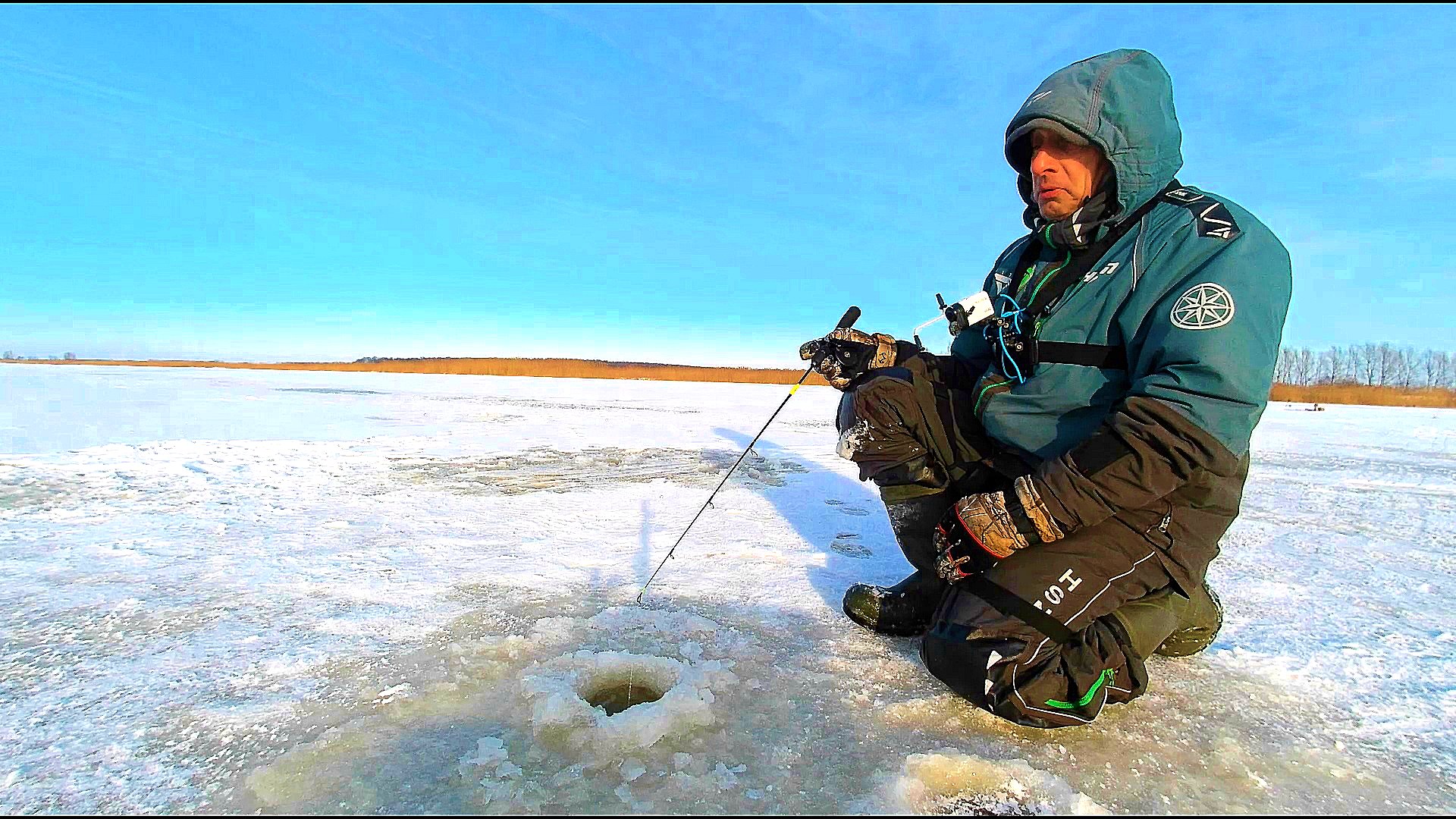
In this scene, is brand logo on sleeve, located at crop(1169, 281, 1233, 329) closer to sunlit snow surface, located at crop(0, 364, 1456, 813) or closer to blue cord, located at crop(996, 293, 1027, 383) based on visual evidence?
blue cord, located at crop(996, 293, 1027, 383)

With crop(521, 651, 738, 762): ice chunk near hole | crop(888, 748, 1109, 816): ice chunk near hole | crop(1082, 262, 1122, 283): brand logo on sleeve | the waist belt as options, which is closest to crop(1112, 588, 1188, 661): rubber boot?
crop(888, 748, 1109, 816): ice chunk near hole

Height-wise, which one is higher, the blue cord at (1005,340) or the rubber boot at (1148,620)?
the blue cord at (1005,340)

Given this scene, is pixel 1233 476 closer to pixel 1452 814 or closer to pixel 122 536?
pixel 1452 814

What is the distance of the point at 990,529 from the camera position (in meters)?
1.66

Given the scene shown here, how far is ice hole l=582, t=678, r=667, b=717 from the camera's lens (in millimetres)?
1661

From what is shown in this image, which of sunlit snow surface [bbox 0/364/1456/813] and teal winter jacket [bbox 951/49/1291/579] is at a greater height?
teal winter jacket [bbox 951/49/1291/579]

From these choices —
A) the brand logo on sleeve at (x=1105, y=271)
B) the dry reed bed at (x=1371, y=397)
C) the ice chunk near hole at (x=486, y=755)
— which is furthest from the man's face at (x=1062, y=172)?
the dry reed bed at (x=1371, y=397)

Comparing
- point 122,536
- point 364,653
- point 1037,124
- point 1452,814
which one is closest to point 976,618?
point 1452,814

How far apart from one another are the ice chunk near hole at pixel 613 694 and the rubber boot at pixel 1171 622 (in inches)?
39.1

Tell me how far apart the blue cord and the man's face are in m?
0.28

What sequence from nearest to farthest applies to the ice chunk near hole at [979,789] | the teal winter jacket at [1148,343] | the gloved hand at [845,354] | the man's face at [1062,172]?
the ice chunk near hole at [979,789] < the teal winter jacket at [1148,343] < the man's face at [1062,172] < the gloved hand at [845,354]

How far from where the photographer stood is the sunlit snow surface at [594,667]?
1.31 m

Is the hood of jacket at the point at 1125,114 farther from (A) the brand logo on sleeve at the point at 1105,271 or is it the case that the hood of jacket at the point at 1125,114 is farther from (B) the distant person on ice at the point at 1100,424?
(A) the brand logo on sleeve at the point at 1105,271

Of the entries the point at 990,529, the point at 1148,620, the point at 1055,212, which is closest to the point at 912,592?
the point at 990,529
